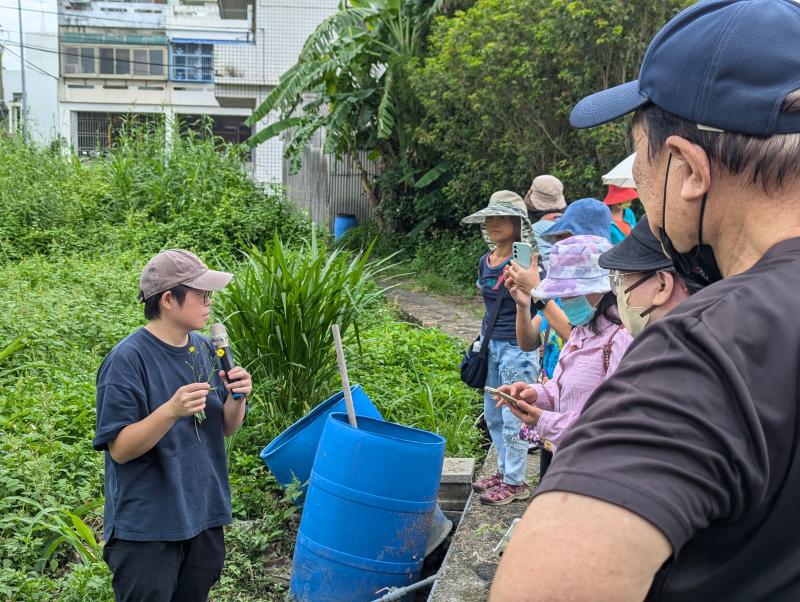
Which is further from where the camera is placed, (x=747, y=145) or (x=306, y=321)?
(x=306, y=321)

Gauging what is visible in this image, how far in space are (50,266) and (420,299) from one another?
196 inches

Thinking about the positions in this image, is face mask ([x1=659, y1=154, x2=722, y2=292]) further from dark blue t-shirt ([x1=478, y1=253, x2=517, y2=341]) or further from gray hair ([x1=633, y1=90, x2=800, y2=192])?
dark blue t-shirt ([x1=478, y1=253, x2=517, y2=341])

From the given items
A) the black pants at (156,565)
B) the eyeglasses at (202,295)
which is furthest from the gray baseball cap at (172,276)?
the black pants at (156,565)

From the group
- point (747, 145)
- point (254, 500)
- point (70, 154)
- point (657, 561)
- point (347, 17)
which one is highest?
point (347, 17)

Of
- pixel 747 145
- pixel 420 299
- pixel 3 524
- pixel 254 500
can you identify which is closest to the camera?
pixel 747 145

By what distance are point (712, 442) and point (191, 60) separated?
43.5m

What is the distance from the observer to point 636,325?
242 centimetres

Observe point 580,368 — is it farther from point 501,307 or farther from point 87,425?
point 87,425

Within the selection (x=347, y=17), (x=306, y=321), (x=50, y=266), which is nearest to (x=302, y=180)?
(x=347, y=17)

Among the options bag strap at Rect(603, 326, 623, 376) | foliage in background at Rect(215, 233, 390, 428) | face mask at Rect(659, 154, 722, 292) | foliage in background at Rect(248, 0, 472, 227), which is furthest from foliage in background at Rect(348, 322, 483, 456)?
foliage in background at Rect(248, 0, 472, 227)

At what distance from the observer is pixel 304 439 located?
4.50m

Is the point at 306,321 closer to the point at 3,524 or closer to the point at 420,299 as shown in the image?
the point at 3,524

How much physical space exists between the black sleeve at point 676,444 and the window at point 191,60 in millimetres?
42660

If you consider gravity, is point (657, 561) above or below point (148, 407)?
above
